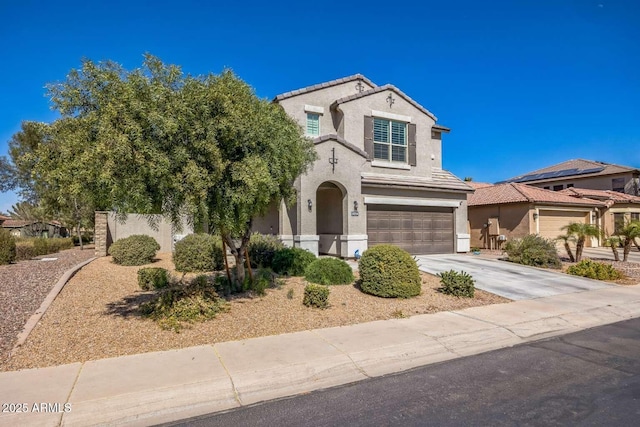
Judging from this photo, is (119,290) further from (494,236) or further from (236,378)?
(494,236)

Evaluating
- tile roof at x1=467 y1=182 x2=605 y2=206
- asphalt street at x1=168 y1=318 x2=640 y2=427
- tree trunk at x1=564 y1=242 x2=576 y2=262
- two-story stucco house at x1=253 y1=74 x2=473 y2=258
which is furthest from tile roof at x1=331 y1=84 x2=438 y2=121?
asphalt street at x1=168 y1=318 x2=640 y2=427

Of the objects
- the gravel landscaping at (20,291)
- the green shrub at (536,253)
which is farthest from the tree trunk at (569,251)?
the gravel landscaping at (20,291)

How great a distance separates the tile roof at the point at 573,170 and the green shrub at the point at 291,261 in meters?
34.5

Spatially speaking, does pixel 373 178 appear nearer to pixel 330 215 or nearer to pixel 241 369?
pixel 330 215

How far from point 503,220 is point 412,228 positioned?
791 cm

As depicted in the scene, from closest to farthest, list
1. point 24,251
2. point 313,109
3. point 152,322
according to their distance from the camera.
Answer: point 152,322, point 24,251, point 313,109

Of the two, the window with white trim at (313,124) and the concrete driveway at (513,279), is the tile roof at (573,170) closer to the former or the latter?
the concrete driveway at (513,279)

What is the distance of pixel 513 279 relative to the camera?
12.3m

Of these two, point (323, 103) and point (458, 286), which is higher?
point (323, 103)

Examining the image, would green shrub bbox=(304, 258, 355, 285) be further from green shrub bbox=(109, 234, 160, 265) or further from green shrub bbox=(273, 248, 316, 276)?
green shrub bbox=(109, 234, 160, 265)

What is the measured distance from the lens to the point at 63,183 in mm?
6344

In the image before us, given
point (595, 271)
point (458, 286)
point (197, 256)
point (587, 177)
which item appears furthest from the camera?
point (587, 177)

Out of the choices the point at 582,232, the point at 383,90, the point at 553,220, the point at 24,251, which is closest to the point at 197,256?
the point at 24,251

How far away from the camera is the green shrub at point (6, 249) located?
14.0 m
